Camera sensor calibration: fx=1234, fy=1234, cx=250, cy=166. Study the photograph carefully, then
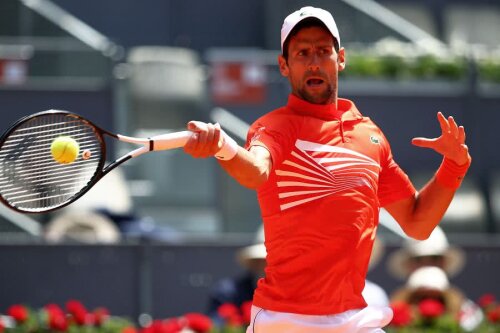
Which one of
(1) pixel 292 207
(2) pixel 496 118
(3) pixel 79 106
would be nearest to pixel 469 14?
(2) pixel 496 118

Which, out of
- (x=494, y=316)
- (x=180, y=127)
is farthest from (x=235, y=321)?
(x=180, y=127)

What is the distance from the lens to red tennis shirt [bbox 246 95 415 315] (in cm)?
412

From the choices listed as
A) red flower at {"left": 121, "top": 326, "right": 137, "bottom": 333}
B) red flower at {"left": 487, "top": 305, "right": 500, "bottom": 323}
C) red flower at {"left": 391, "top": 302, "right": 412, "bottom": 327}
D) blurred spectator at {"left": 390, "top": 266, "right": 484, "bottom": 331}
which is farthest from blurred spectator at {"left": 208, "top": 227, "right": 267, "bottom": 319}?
red flower at {"left": 487, "top": 305, "right": 500, "bottom": 323}

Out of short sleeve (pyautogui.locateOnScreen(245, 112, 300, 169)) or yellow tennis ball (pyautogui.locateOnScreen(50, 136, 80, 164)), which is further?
short sleeve (pyautogui.locateOnScreen(245, 112, 300, 169))

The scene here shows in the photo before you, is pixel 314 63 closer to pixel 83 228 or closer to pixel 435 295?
pixel 435 295

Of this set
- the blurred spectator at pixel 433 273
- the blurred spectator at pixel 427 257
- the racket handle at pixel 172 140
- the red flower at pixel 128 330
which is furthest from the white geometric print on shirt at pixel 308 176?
the blurred spectator at pixel 427 257

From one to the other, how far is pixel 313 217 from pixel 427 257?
466 centimetres

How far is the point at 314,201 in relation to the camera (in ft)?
13.6

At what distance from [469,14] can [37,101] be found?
5974 mm

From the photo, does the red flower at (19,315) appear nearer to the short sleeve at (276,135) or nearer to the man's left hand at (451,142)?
the short sleeve at (276,135)

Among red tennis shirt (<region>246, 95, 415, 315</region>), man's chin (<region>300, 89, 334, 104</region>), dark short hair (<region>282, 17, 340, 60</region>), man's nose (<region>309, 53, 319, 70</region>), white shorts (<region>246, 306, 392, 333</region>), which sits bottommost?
white shorts (<region>246, 306, 392, 333</region>)

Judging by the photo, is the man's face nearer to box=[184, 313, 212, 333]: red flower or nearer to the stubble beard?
the stubble beard

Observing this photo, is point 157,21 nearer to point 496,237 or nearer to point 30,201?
point 496,237

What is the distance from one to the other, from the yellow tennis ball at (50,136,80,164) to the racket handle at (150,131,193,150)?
0.85ft
